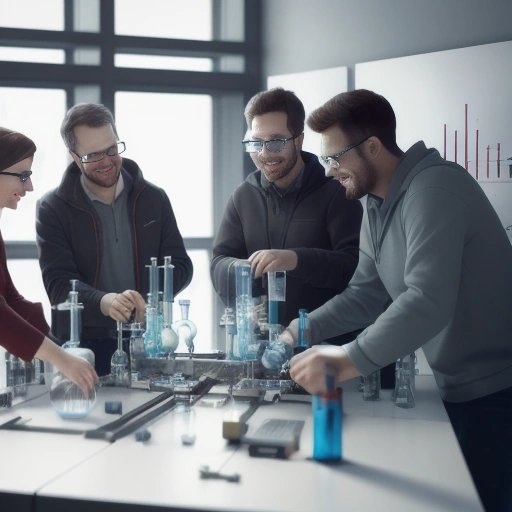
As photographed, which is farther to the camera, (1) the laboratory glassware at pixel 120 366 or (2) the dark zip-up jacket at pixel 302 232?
(2) the dark zip-up jacket at pixel 302 232

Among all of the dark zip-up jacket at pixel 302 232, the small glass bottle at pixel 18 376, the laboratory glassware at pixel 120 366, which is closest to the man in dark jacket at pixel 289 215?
the dark zip-up jacket at pixel 302 232

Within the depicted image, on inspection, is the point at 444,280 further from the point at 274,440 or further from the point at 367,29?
the point at 367,29

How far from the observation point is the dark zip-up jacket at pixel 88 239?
2703 mm

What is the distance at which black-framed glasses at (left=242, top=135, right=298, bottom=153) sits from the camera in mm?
2711

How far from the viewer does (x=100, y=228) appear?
2.83 m

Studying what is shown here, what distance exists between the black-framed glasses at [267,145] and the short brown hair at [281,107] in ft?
0.22

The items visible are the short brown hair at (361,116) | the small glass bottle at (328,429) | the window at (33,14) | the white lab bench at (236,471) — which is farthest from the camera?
the window at (33,14)

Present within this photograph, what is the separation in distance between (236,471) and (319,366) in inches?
14.3

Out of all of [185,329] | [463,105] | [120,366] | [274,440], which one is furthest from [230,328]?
[463,105]

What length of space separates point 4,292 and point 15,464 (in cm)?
105

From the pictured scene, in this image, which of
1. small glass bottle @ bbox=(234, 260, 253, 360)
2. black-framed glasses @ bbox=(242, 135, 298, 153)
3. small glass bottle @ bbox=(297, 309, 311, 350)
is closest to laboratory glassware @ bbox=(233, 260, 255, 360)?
small glass bottle @ bbox=(234, 260, 253, 360)

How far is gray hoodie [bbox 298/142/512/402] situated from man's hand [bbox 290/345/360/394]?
26 millimetres

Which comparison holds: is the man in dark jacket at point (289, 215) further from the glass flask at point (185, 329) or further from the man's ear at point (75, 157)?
the man's ear at point (75, 157)

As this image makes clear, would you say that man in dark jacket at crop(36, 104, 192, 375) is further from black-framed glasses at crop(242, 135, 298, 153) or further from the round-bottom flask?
the round-bottom flask
